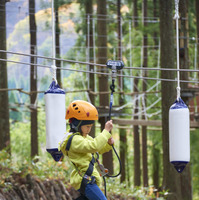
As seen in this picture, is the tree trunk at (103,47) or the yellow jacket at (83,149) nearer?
the yellow jacket at (83,149)

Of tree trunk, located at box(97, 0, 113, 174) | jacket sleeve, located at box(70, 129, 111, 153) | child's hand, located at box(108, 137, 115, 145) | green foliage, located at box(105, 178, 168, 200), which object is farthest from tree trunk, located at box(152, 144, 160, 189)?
jacket sleeve, located at box(70, 129, 111, 153)

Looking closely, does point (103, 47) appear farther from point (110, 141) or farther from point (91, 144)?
point (91, 144)

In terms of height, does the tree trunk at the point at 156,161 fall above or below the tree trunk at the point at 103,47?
below

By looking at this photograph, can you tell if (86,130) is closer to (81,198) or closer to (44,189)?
(81,198)

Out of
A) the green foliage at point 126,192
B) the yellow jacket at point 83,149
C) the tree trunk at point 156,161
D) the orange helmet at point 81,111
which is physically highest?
the orange helmet at point 81,111

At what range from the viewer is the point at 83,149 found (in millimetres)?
3633

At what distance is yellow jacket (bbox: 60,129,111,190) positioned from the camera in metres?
3.62

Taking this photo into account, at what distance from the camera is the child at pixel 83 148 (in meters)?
3.65

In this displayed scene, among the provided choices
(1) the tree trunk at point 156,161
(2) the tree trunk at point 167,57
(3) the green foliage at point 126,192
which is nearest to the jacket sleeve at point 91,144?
(3) the green foliage at point 126,192

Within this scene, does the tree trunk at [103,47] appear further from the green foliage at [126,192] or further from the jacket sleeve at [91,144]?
the jacket sleeve at [91,144]

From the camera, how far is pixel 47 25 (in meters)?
11.9

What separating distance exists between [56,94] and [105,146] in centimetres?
70

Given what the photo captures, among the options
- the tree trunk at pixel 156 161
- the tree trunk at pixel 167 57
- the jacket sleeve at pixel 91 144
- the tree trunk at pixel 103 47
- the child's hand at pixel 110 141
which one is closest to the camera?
the jacket sleeve at pixel 91 144

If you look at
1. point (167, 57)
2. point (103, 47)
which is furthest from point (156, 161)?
point (167, 57)
